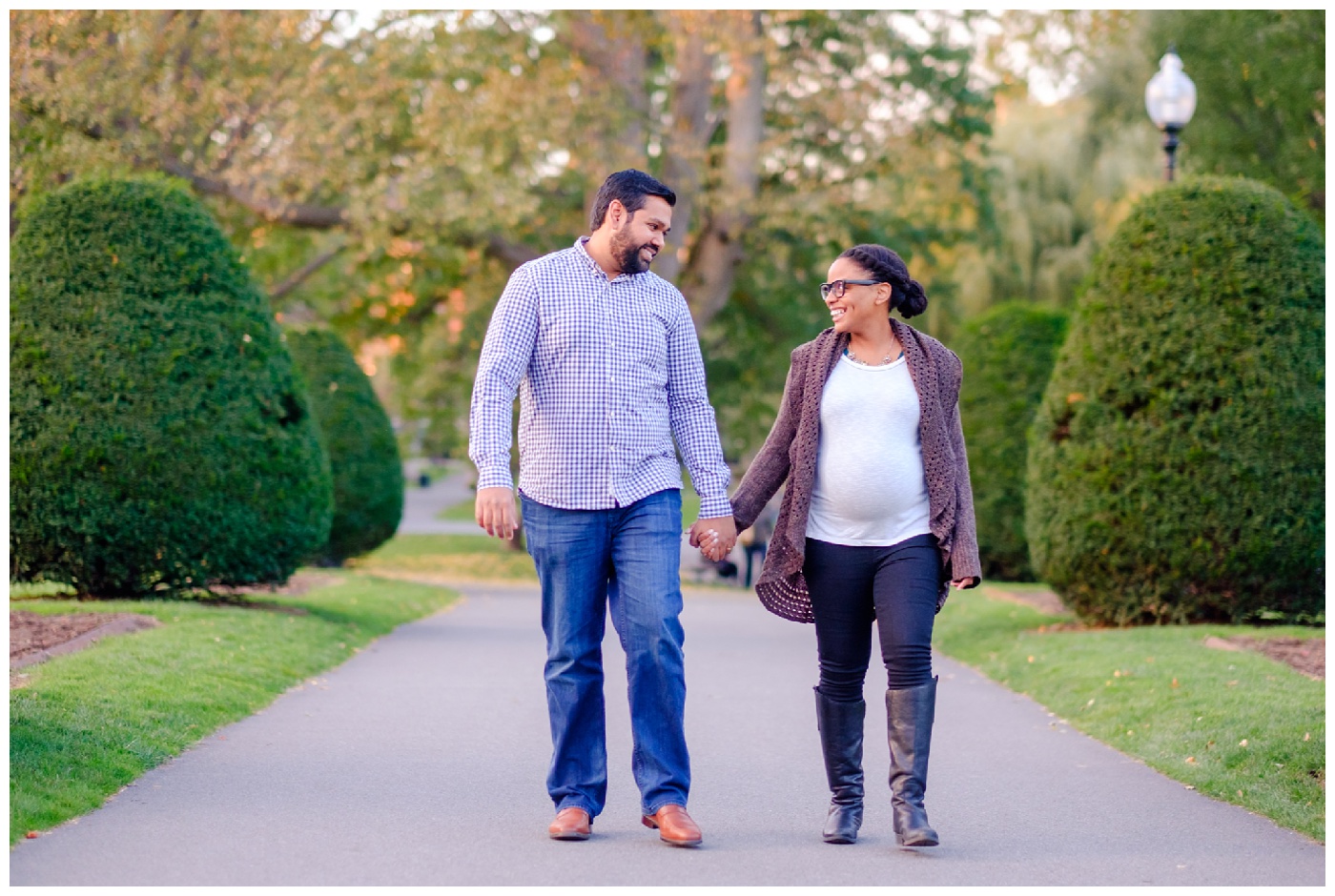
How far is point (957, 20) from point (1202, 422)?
12.7 metres

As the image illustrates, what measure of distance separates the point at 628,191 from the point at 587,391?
25.3 inches

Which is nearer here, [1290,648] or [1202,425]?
[1290,648]

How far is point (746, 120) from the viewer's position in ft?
70.5

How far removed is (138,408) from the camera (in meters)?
11.1

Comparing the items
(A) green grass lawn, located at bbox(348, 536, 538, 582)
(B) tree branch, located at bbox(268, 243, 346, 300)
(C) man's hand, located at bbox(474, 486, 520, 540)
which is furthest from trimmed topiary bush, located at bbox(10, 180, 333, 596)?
(B) tree branch, located at bbox(268, 243, 346, 300)

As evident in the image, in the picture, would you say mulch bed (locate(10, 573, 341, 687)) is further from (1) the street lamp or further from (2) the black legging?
(1) the street lamp

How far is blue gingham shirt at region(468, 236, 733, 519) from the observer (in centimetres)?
504

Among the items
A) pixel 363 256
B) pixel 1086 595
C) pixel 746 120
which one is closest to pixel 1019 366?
pixel 746 120

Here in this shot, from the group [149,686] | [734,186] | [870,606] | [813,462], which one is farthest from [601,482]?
[734,186]

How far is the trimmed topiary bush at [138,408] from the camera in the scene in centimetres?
1098

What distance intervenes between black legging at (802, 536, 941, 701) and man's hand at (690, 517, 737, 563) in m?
0.31

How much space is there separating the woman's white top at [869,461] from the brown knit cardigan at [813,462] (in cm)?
3

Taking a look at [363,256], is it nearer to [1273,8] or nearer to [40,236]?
[40,236]

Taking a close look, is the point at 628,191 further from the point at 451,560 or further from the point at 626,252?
the point at 451,560
